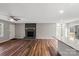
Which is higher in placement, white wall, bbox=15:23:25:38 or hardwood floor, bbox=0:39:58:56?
white wall, bbox=15:23:25:38

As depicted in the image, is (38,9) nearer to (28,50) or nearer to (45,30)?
(28,50)

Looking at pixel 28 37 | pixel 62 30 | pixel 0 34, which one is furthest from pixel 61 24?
pixel 0 34

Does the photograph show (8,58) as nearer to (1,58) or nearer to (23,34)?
(1,58)

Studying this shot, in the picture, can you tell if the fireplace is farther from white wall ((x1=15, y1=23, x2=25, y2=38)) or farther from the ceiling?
the ceiling

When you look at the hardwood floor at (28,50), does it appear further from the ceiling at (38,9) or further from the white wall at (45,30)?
the white wall at (45,30)

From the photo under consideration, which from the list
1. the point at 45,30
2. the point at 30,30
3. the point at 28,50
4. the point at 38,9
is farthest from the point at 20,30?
the point at 38,9

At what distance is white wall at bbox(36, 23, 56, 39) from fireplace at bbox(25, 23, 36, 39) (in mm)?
404

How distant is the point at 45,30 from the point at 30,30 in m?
1.77

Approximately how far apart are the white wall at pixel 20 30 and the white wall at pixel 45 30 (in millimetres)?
1684

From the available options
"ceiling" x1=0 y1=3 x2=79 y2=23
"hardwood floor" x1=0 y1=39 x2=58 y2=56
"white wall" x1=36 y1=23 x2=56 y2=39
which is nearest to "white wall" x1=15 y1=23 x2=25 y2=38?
"white wall" x1=36 y1=23 x2=56 y2=39

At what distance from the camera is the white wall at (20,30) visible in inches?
438

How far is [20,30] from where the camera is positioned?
1115 cm

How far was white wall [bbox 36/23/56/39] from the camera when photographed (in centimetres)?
1103

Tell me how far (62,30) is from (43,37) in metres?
2.56
